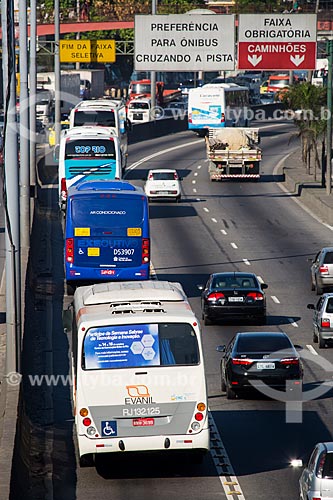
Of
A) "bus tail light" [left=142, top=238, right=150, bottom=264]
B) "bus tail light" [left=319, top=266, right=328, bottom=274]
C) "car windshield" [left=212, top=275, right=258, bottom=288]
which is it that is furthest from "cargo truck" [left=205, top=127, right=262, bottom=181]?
"car windshield" [left=212, top=275, right=258, bottom=288]

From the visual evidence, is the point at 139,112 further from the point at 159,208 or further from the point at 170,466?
the point at 170,466

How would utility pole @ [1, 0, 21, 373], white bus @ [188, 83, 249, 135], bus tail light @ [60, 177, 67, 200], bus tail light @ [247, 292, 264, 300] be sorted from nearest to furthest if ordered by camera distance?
1. utility pole @ [1, 0, 21, 373]
2. bus tail light @ [247, 292, 264, 300]
3. bus tail light @ [60, 177, 67, 200]
4. white bus @ [188, 83, 249, 135]

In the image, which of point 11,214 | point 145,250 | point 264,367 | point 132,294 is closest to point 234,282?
point 145,250

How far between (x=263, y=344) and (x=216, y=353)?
200 inches

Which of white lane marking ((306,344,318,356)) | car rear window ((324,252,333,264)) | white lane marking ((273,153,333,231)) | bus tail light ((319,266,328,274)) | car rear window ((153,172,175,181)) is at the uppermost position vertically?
car rear window ((324,252,333,264))

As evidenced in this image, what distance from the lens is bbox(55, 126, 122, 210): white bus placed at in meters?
49.7

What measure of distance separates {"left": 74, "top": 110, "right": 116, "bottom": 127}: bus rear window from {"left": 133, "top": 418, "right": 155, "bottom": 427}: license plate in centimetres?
4996

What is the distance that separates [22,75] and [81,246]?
23.8 feet

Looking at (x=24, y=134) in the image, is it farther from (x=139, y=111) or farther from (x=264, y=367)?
(x=139, y=111)

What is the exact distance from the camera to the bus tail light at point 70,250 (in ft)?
119

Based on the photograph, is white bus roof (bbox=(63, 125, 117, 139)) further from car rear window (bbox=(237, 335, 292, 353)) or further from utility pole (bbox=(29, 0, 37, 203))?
car rear window (bbox=(237, 335, 292, 353))

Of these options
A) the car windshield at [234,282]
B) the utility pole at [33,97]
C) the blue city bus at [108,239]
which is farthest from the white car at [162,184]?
the car windshield at [234,282]

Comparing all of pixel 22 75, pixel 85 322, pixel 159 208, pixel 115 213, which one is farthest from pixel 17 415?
pixel 159 208

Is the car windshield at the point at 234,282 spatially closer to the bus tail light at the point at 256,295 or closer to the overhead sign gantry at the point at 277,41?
the bus tail light at the point at 256,295
